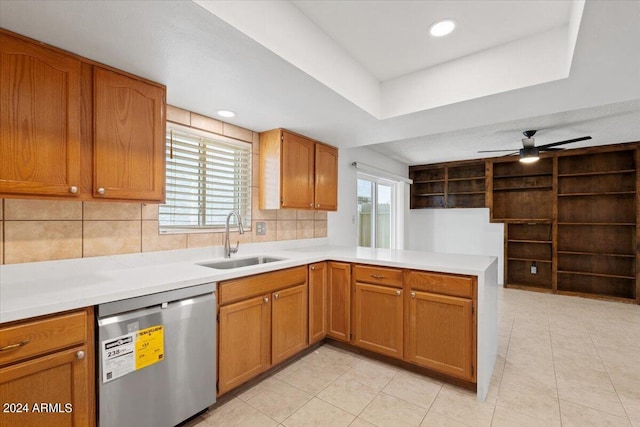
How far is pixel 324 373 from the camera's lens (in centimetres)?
233

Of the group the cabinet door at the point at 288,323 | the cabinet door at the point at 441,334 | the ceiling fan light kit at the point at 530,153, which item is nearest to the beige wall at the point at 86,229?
the cabinet door at the point at 288,323

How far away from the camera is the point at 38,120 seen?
4.70ft

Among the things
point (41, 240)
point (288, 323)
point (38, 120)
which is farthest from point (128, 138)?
point (288, 323)

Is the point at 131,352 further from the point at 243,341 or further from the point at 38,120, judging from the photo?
the point at 38,120

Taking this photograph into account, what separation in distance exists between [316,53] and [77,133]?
4.52ft

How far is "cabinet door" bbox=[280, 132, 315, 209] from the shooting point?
2.82 meters

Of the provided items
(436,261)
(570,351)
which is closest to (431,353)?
(436,261)

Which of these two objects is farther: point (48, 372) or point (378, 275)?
point (378, 275)

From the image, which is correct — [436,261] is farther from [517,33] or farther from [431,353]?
[517,33]

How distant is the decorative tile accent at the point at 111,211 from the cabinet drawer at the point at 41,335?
79 cm

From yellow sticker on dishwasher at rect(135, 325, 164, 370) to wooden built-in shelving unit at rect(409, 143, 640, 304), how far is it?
5418mm

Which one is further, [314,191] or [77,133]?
[314,191]

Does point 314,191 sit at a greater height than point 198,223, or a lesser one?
greater

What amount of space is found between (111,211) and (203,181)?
72cm
